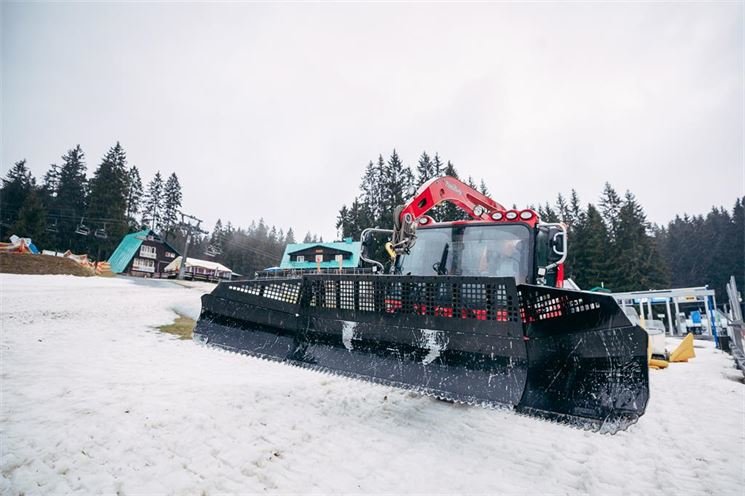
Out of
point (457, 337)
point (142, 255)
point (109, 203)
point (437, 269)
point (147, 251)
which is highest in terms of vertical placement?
point (109, 203)

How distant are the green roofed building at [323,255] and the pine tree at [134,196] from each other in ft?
101

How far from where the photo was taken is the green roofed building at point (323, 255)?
36.3 meters

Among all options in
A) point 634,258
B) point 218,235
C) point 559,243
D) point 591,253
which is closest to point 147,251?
point 218,235

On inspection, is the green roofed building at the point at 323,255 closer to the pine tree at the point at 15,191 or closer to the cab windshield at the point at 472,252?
the cab windshield at the point at 472,252

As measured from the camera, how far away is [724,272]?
174ft

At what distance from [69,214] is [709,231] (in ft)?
352

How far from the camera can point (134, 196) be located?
5688 cm

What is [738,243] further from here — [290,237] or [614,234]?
[290,237]

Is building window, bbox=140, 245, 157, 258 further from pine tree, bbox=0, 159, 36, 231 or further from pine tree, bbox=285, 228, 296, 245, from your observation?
pine tree, bbox=285, 228, 296, 245

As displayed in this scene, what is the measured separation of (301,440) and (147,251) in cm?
5484

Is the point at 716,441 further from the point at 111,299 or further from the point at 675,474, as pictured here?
the point at 111,299

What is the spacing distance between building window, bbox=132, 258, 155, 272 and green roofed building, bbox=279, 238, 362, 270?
2303cm

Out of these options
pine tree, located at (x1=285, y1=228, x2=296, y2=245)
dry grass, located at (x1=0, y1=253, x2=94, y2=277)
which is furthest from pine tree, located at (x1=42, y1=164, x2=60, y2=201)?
pine tree, located at (x1=285, y1=228, x2=296, y2=245)

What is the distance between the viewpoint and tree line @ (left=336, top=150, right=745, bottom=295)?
3788 cm
